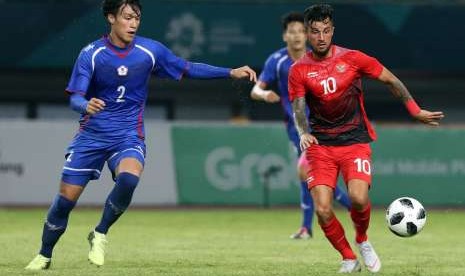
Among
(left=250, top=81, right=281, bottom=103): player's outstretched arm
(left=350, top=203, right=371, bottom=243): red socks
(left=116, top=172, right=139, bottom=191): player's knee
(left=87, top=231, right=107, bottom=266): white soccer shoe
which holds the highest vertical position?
(left=250, top=81, right=281, bottom=103): player's outstretched arm

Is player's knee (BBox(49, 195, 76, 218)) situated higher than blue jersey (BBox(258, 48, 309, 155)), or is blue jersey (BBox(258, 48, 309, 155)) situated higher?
blue jersey (BBox(258, 48, 309, 155))

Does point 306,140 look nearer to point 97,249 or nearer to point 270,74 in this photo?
point 97,249

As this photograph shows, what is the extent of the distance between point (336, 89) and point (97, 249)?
2491 mm

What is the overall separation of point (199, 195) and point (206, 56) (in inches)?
224

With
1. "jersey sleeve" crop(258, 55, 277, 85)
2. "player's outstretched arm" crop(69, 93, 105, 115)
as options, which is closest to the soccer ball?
"player's outstretched arm" crop(69, 93, 105, 115)

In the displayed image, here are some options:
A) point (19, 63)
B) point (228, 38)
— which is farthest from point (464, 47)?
point (19, 63)

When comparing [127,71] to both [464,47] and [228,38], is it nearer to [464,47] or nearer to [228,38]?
[228,38]

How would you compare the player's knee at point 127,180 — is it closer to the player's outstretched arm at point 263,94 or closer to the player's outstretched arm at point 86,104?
the player's outstretched arm at point 86,104

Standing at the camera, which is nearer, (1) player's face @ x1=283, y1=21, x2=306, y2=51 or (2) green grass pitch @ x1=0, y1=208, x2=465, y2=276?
(2) green grass pitch @ x1=0, y1=208, x2=465, y2=276

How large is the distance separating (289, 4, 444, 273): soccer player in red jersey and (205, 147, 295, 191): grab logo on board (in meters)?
11.1

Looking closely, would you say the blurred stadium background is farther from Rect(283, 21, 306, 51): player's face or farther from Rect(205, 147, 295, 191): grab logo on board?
Rect(283, 21, 306, 51): player's face

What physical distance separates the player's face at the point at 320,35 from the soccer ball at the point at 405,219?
5.03ft

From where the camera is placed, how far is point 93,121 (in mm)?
9750

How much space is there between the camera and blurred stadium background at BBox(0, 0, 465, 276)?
12.0 metres
